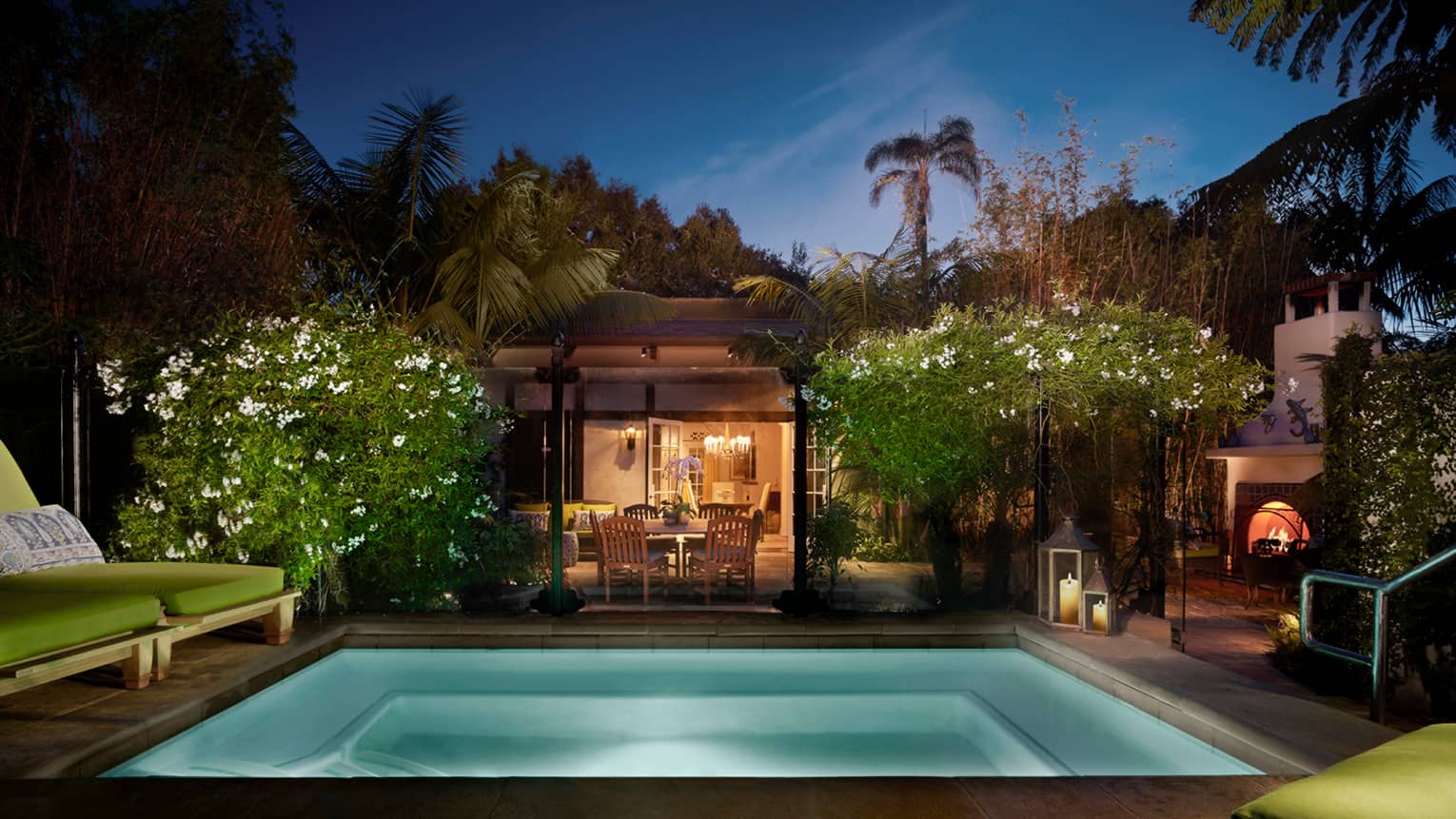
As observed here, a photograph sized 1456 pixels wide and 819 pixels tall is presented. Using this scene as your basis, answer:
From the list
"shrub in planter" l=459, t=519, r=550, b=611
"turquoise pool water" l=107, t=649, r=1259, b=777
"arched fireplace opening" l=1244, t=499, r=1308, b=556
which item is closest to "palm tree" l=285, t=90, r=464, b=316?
"shrub in planter" l=459, t=519, r=550, b=611

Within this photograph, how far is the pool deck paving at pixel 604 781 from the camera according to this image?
10.2 ft

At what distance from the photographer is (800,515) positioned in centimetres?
694

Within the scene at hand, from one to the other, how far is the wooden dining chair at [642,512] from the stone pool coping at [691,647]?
7.49 feet

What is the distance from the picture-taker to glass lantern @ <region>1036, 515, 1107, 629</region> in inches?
243

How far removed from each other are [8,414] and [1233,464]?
1247 cm

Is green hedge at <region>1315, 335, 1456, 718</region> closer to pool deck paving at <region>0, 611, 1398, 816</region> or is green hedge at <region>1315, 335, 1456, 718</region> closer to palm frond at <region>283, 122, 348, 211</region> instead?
pool deck paving at <region>0, 611, 1398, 816</region>

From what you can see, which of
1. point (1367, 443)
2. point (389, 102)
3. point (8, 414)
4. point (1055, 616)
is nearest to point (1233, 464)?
point (1055, 616)

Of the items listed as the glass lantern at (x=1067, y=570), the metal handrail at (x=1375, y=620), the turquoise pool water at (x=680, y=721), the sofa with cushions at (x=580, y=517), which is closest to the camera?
the metal handrail at (x=1375, y=620)

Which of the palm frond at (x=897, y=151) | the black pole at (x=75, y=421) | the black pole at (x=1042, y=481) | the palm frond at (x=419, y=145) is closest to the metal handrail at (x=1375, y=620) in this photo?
the black pole at (x=1042, y=481)

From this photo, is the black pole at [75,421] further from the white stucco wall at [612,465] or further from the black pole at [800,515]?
the white stucco wall at [612,465]

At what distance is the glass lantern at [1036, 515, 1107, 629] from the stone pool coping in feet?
0.69

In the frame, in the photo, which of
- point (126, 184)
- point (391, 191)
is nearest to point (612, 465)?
point (391, 191)

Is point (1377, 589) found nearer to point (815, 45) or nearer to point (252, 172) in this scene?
point (252, 172)

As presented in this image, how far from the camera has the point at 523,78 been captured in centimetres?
2878
